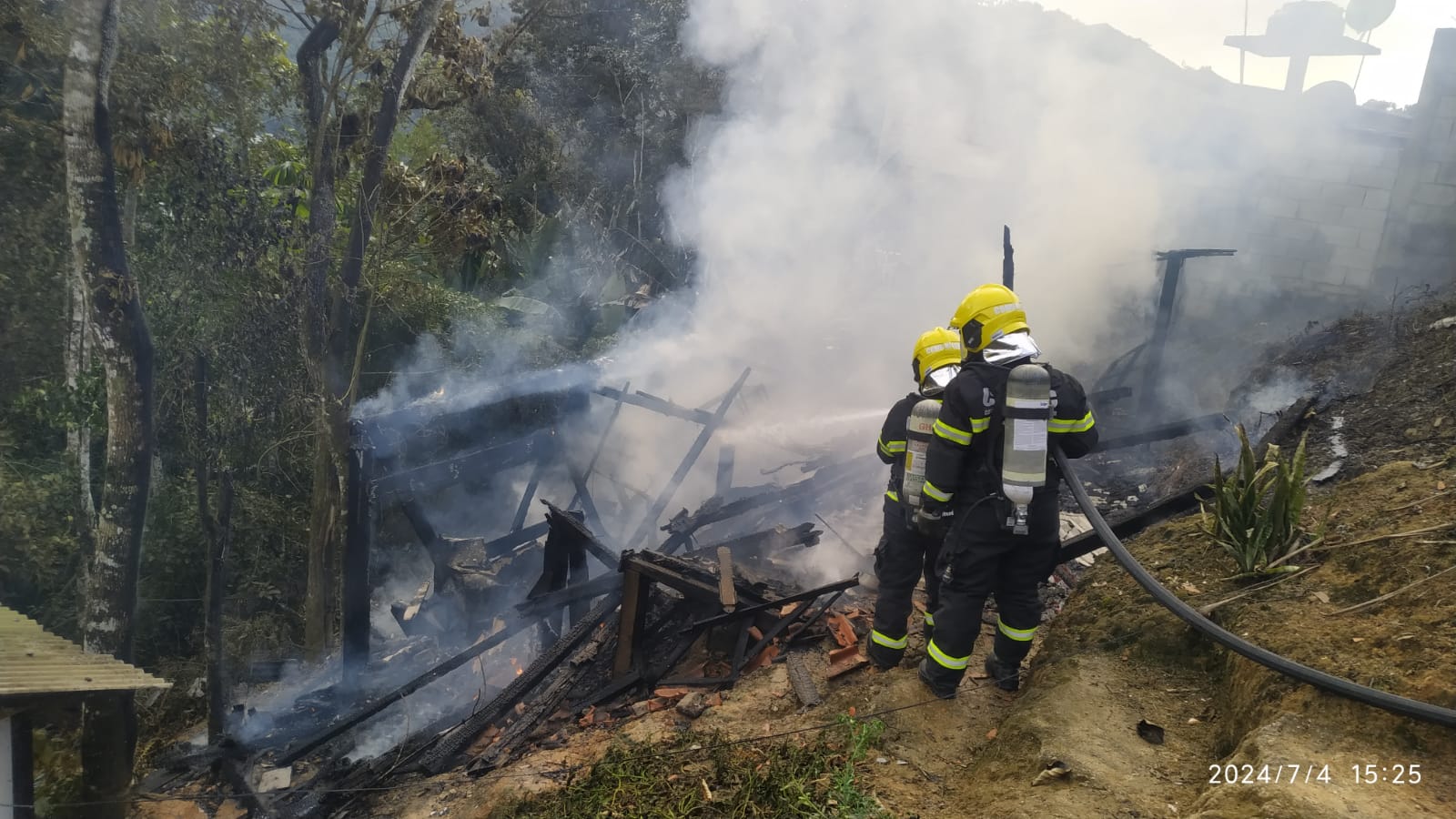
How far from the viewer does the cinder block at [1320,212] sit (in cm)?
1062

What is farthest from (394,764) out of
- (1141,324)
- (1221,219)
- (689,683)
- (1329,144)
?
(1329,144)

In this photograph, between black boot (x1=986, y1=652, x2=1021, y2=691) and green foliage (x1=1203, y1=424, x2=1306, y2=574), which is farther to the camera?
black boot (x1=986, y1=652, x2=1021, y2=691)

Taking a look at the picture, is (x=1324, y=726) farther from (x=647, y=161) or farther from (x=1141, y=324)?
(x=647, y=161)

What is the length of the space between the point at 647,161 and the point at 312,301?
34.8ft

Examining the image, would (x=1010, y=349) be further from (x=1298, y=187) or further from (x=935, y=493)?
(x=1298, y=187)

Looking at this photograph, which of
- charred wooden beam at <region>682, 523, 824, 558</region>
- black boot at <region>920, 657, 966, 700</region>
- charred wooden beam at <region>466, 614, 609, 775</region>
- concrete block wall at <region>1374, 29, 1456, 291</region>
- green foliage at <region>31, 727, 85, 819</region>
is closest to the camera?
black boot at <region>920, 657, 966, 700</region>

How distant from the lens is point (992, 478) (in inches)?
145

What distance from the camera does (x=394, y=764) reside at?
5.43 meters

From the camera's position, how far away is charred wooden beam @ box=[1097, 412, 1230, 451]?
6625 millimetres

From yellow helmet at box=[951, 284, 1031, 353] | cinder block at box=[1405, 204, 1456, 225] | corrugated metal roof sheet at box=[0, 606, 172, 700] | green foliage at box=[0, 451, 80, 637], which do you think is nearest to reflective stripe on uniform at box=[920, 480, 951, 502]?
yellow helmet at box=[951, 284, 1031, 353]

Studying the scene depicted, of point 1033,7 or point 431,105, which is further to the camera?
point 1033,7

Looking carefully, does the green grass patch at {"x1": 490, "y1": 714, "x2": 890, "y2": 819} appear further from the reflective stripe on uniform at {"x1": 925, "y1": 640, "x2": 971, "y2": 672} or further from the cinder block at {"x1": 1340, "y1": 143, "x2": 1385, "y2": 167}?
the cinder block at {"x1": 1340, "y1": 143, "x2": 1385, "y2": 167}

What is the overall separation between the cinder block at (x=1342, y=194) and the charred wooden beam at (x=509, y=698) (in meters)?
11.2

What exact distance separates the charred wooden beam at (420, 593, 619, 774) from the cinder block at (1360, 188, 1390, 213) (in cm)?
1133
